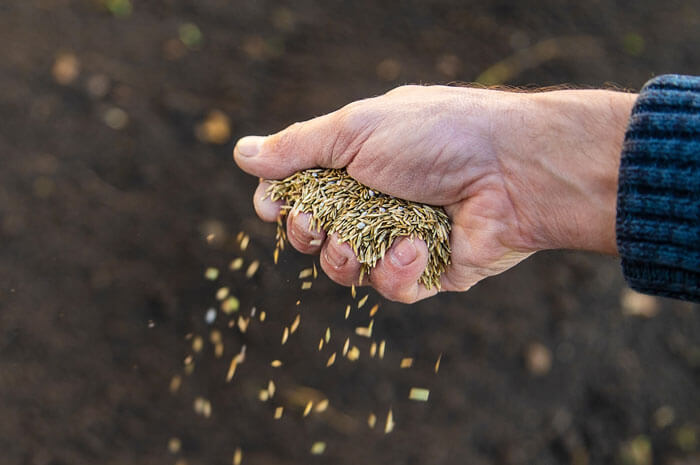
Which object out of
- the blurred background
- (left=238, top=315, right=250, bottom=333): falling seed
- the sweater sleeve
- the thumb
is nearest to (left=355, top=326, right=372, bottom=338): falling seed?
Result: the blurred background

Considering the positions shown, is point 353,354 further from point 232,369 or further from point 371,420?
point 232,369

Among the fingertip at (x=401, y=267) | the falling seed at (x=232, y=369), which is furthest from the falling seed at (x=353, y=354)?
the fingertip at (x=401, y=267)

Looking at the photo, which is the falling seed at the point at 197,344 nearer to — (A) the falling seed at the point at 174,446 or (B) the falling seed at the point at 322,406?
(A) the falling seed at the point at 174,446

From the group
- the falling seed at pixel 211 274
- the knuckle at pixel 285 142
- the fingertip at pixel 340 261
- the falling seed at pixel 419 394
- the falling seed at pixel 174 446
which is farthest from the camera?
the falling seed at pixel 211 274

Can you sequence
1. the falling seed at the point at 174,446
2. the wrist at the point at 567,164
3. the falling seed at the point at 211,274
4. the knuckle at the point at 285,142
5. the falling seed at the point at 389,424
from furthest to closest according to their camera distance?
the falling seed at the point at 211,274, the falling seed at the point at 389,424, the falling seed at the point at 174,446, the knuckle at the point at 285,142, the wrist at the point at 567,164

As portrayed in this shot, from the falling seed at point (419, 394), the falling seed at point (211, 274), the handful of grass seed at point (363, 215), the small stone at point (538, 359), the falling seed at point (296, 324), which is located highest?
the handful of grass seed at point (363, 215)

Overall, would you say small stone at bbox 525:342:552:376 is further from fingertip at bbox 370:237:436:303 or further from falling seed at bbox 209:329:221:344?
falling seed at bbox 209:329:221:344

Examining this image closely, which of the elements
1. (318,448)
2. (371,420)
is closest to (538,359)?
(371,420)
